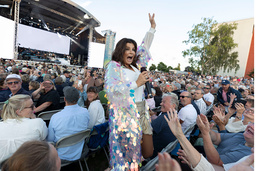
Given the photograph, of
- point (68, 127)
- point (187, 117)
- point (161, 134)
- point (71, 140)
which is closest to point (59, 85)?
point (68, 127)

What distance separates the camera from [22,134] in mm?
1617

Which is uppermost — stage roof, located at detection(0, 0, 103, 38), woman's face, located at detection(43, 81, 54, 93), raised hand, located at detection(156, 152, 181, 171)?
stage roof, located at detection(0, 0, 103, 38)

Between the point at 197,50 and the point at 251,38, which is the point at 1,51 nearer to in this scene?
the point at 197,50

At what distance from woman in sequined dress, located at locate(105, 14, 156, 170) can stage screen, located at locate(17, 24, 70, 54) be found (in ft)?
57.0

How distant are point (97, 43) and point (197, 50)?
14.5 m

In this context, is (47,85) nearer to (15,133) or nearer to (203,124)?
(15,133)

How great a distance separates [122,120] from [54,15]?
18454mm

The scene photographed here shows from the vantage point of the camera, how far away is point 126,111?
1604mm

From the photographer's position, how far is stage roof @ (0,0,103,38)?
1300cm

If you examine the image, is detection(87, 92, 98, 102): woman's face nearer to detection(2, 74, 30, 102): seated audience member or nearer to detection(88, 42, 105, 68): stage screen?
detection(2, 74, 30, 102): seated audience member

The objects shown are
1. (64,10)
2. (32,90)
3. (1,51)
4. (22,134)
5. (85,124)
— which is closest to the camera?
(22,134)

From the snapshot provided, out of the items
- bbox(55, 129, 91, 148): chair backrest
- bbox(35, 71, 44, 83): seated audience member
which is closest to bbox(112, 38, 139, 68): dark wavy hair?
bbox(55, 129, 91, 148): chair backrest

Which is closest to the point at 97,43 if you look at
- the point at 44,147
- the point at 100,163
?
→ the point at 100,163

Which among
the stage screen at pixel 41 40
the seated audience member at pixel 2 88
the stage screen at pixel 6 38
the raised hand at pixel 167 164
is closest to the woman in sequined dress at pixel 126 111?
the raised hand at pixel 167 164
